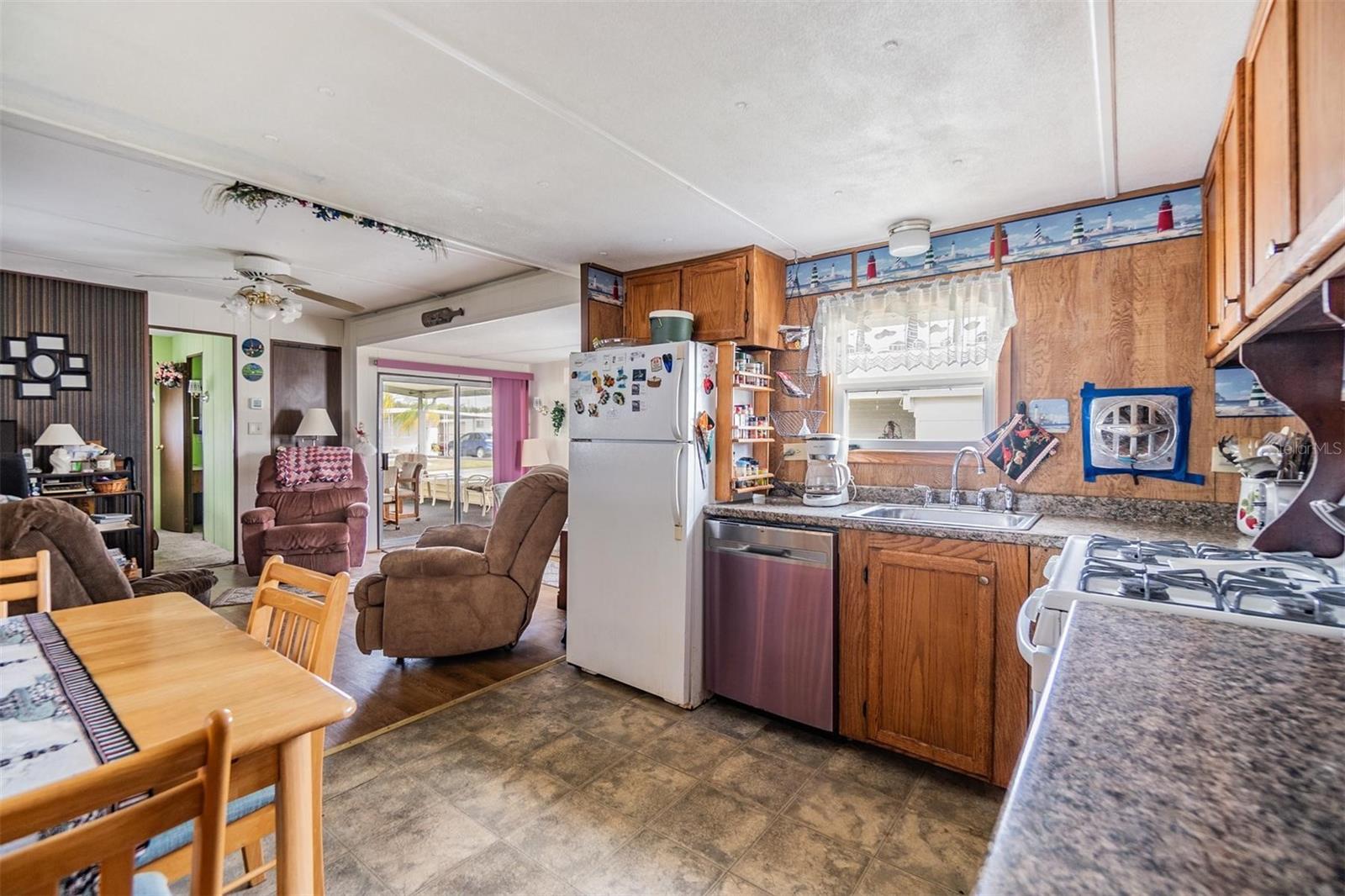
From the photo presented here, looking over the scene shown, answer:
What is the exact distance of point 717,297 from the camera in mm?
3186

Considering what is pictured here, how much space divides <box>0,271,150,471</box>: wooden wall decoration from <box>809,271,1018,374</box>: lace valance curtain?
5.37m

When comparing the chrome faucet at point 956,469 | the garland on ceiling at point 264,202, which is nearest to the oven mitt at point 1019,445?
the chrome faucet at point 956,469

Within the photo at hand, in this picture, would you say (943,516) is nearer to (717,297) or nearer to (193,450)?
(717,297)

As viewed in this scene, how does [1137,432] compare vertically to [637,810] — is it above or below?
above

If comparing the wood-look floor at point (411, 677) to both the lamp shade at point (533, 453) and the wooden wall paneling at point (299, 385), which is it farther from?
the lamp shade at point (533, 453)

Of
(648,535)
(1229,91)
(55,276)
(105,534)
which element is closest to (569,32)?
(1229,91)

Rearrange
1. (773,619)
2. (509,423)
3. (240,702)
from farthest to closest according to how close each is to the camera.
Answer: (509,423), (773,619), (240,702)

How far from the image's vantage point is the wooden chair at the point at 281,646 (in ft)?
4.26

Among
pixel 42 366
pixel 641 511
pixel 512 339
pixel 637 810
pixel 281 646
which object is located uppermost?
pixel 512 339

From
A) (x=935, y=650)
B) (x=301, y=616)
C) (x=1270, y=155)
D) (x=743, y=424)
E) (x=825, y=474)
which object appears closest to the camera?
(x=1270, y=155)

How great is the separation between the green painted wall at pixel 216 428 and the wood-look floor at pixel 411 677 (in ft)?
8.34

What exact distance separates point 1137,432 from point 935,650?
122cm

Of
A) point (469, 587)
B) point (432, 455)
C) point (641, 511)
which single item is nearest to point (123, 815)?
point (641, 511)

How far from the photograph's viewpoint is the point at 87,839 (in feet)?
2.08
